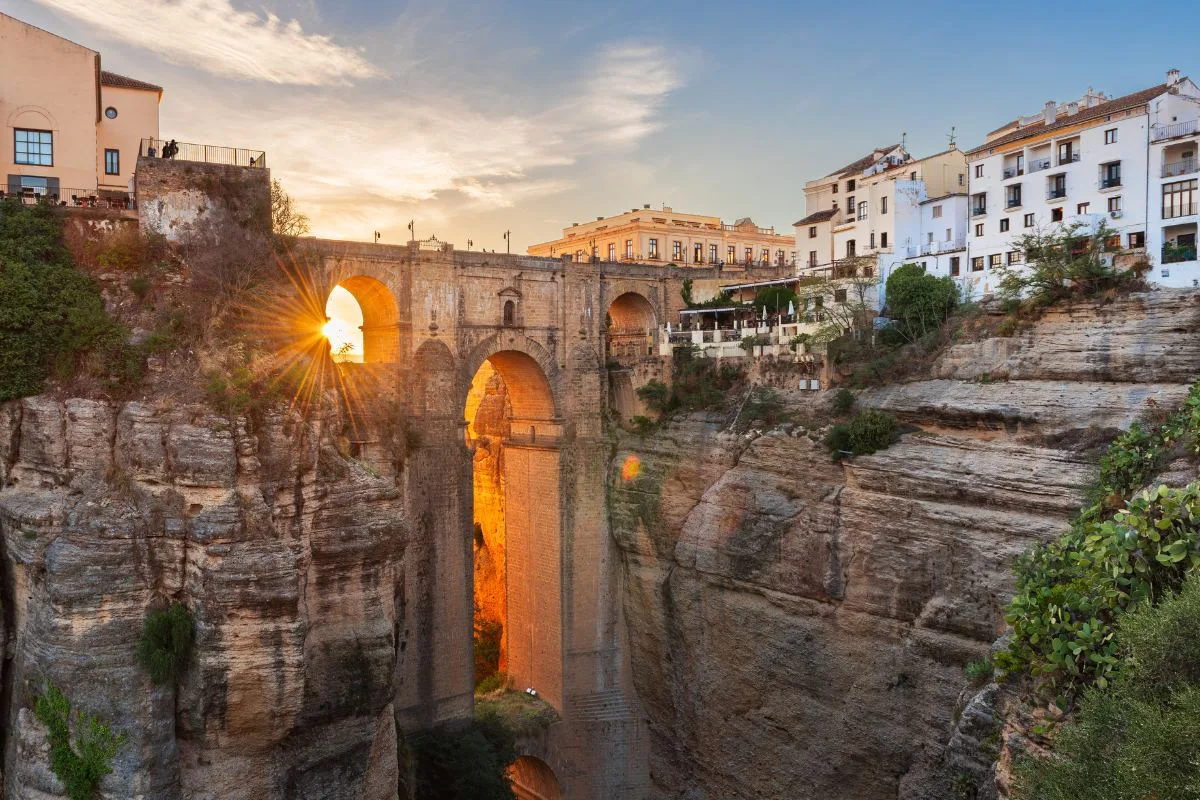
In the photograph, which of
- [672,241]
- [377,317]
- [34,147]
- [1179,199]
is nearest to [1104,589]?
[377,317]

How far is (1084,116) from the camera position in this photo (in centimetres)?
2778

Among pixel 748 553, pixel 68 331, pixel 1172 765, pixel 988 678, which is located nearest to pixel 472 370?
pixel 748 553

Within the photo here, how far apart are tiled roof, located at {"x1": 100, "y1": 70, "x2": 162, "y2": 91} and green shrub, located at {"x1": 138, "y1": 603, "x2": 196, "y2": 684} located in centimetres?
1570

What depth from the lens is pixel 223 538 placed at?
15.7 meters

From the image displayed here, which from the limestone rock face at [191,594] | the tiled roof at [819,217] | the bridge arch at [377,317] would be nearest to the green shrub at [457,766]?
the limestone rock face at [191,594]

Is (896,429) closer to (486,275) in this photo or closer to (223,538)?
(486,275)

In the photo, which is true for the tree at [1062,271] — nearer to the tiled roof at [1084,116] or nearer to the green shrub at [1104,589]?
the tiled roof at [1084,116]

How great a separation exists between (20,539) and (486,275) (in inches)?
591

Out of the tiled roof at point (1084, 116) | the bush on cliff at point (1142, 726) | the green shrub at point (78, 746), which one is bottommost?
the green shrub at point (78, 746)

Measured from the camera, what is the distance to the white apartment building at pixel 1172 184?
24.9 m

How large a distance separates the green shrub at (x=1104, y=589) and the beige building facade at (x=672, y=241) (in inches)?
1286

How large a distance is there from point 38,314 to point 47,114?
23.9ft

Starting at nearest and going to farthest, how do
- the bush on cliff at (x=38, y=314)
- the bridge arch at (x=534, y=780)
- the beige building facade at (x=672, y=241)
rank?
the bush on cliff at (x=38, y=314) → the bridge arch at (x=534, y=780) → the beige building facade at (x=672, y=241)

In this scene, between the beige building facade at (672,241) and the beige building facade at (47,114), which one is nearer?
the beige building facade at (47,114)
